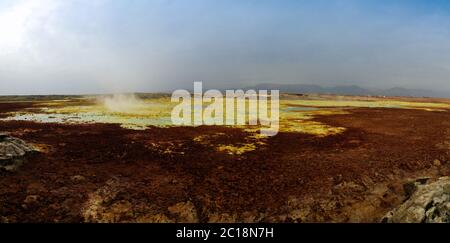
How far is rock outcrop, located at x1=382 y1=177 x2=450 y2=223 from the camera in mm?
9695

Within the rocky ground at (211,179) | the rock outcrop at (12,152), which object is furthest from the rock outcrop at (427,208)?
the rock outcrop at (12,152)

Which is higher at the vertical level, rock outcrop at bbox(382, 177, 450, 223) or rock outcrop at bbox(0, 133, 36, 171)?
rock outcrop at bbox(0, 133, 36, 171)

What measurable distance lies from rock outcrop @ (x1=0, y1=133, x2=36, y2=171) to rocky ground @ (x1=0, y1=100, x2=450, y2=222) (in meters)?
0.34

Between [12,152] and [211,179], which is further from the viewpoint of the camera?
[12,152]

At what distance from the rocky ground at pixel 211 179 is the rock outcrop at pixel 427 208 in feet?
0.30

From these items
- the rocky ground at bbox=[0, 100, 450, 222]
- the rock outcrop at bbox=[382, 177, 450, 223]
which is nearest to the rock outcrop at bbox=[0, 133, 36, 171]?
the rocky ground at bbox=[0, 100, 450, 222]

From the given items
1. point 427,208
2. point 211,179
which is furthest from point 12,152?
point 427,208

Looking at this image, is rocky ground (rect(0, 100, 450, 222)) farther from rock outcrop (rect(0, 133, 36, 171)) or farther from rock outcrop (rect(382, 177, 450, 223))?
rock outcrop (rect(0, 133, 36, 171))

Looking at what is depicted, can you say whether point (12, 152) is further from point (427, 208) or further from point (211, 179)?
point (427, 208)

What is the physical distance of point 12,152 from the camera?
14.6 m

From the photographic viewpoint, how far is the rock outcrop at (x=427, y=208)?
9695 millimetres

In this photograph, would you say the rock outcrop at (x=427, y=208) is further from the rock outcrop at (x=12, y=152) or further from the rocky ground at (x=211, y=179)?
the rock outcrop at (x=12, y=152)

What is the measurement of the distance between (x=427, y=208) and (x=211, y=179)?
704 centimetres
